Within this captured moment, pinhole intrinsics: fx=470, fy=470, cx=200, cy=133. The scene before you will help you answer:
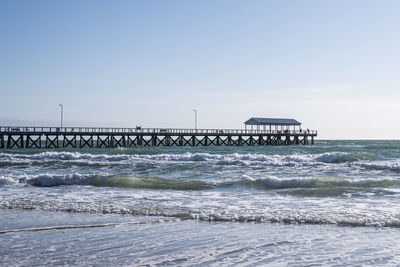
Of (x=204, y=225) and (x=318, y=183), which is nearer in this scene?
(x=204, y=225)

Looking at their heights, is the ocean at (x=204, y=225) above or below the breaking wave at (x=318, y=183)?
below

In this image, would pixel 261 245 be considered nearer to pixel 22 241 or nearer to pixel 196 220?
pixel 196 220

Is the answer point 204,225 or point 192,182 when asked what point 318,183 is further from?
point 204,225

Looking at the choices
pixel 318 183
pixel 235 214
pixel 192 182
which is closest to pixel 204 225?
pixel 235 214

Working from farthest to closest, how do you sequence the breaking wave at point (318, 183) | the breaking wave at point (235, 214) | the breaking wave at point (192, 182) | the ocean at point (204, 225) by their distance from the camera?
1. the breaking wave at point (192, 182)
2. the breaking wave at point (318, 183)
3. the breaking wave at point (235, 214)
4. the ocean at point (204, 225)

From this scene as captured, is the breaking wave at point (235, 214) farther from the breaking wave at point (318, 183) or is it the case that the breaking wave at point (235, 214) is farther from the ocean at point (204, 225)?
the breaking wave at point (318, 183)

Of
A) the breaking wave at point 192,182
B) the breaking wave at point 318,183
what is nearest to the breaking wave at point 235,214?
the breaking wave at point 192,182

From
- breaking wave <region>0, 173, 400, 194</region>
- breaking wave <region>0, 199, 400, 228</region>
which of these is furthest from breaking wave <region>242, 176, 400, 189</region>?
breaking wave <region>0, 199, 400, 228</region>

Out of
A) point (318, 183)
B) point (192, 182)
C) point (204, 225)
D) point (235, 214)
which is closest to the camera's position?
point (204, 225)

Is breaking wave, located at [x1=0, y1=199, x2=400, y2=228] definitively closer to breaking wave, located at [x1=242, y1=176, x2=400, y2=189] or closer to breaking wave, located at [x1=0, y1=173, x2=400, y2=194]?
breaking wave, located at [x1=0, y1=173, x2=400, y2=194]

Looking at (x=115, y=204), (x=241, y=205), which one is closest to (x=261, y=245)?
(x=241, y=205)

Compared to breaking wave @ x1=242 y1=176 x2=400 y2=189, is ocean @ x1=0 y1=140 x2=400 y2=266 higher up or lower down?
lower down

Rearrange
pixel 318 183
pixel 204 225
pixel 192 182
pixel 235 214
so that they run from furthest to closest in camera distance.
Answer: pixel 192 182 → pixel 318 183 → pixel 235 214 → pixel 204 225

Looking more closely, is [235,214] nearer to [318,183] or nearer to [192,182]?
[192,182]
